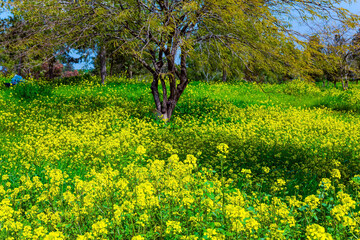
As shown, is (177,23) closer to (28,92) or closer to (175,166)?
(175,166)

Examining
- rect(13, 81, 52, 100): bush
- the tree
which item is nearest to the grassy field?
rect(13, 81, 52, 100): bush

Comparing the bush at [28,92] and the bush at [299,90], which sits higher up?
the bush at [28,92]

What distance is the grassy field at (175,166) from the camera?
10.4 feet

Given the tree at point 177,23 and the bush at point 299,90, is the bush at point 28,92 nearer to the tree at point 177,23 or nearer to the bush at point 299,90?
the tree at point 177,23

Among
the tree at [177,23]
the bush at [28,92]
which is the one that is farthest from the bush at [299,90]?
the bush at [28,92]

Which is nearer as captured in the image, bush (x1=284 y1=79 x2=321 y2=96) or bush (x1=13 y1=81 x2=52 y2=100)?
bush (x1=13 y1=81 x2=52 y2=100)

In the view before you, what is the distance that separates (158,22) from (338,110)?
978cm

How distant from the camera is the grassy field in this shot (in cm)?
318

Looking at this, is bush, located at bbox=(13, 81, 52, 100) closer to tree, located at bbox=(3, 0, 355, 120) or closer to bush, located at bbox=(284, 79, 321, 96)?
tree, located at bbox=(3, 0, 355, 120)

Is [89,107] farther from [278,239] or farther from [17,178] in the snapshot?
[278,239]

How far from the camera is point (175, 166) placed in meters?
4.04

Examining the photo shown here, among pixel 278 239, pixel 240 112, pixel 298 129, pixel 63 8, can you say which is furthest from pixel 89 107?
pixel 278 239

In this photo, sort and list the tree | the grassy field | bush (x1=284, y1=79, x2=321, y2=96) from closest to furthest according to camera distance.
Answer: the grassy field
the tree
bush (x1=284, y1=79, x2=321, y2=96)

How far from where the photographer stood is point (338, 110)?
13.8m
